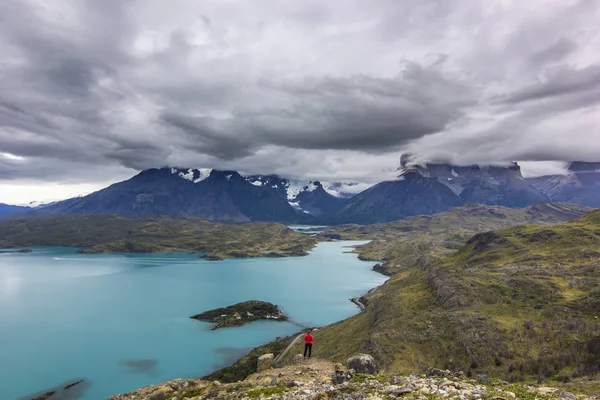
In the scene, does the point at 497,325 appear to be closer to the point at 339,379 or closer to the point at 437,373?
the point at 437,373

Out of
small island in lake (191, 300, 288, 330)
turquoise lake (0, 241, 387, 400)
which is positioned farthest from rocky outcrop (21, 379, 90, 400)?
small island in lake (191, 300, 288, 330)

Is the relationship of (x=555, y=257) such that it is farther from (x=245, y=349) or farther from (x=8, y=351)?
(x=8, y=351)

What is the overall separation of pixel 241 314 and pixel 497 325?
349ft

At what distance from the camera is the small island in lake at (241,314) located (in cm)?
14388

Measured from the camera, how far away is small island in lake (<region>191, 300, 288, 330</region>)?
144 meters

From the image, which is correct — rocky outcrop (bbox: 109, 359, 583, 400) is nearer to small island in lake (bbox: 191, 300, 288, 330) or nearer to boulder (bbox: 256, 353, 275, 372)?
boulder (bbox: 256, 353, 275, 372)

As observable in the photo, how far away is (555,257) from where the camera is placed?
12119cm

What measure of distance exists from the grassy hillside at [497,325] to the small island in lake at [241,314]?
159 ft

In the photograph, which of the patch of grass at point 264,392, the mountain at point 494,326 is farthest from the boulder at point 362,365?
the mountain at point 494,326

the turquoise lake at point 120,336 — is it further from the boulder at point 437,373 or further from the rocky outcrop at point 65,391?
the boulder at point 437,373

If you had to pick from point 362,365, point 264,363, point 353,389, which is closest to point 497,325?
point 362,365

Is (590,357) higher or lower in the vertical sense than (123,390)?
higher

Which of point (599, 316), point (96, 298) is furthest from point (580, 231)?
point (96, 298)

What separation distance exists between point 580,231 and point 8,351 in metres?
202
